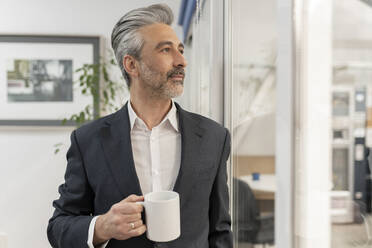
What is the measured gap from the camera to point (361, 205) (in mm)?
433

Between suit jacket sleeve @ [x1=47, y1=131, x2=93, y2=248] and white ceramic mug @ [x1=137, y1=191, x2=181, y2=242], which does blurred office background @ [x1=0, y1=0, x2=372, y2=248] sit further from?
suit jacket sleeve @ [x1=47, y1=131, x2=93, y2=248]

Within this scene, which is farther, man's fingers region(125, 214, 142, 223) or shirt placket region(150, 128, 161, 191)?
shirt placket region(150, 128, 161, 191)

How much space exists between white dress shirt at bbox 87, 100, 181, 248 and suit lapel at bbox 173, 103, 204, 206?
0.04m

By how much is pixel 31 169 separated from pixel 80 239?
217cm

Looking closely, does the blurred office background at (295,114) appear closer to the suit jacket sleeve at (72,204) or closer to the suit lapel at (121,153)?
the suit lapel at (121,153)

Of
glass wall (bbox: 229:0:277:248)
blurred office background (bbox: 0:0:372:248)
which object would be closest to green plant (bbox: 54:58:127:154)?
blurred office background (bbox: 0:0:372:248)

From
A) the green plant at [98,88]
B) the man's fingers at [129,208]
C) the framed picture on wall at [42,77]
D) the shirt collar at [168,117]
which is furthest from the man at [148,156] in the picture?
the framed picture on wall at [42,77]

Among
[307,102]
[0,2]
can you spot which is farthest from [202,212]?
[0,2]

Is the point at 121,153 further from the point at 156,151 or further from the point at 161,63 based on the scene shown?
the point at 161,63

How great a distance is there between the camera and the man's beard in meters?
0.90

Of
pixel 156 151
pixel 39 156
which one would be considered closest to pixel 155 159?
pixel 156 151

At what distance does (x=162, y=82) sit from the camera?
2.96 ft

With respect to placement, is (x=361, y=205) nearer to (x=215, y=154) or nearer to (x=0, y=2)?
(x=215, y=154)

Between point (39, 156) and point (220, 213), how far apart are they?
7.35 feet
